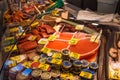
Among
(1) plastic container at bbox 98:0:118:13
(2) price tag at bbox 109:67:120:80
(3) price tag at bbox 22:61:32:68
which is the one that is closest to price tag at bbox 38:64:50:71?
(3) price tag at bbox 22:61:32:68

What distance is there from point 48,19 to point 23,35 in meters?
0.40

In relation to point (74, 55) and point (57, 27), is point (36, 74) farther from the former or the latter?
point (57, 27)

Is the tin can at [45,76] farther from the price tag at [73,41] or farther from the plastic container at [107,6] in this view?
the plastic container at [107,6]

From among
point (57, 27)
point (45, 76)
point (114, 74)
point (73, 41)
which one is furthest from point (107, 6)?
point (45, 76)

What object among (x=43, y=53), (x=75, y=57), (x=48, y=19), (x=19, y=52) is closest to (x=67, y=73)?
(x=75, y=57)

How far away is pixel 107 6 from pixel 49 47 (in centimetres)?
112

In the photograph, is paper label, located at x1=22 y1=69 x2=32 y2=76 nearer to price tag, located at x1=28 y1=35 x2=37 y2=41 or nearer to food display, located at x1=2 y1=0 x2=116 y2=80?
food display, located at x1=2 y1=0 x2=116 y2=80

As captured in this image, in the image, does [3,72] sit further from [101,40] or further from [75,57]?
[101,40]

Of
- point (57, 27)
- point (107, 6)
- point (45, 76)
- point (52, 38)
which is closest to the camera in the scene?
point (45, 76)

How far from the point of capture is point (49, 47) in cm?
188

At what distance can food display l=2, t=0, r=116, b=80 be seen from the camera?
1.60 meters

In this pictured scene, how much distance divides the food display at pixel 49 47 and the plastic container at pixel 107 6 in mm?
523

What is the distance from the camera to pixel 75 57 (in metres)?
1.70

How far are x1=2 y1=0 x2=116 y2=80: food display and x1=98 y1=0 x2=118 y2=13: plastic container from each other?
0.52 m
